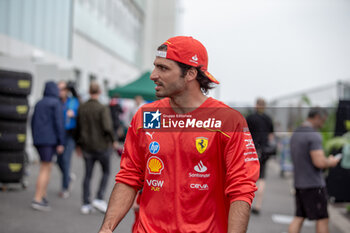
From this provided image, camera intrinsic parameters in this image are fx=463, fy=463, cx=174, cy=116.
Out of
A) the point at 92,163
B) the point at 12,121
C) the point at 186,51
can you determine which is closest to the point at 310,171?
the point at 92,163

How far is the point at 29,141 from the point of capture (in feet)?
40.4

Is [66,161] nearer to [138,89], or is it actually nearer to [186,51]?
[138,89]

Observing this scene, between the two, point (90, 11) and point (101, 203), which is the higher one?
point (90, 11)

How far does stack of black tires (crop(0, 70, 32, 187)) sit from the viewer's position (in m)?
7.68

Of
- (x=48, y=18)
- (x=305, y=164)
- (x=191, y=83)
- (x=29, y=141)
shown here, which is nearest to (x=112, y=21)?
Result: (x=48, y=18)

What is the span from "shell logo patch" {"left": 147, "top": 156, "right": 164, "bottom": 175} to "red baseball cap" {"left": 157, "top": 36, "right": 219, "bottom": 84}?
47 cm

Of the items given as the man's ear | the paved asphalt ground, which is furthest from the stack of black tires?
the man's ear

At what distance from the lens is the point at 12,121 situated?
25.8 ft

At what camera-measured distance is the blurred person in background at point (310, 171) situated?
17.5 feet

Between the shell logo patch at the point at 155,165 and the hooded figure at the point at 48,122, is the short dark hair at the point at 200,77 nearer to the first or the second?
the shell logo patch at the point at 155,165

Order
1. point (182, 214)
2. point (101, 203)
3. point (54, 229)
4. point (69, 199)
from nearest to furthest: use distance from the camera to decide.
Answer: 1. point (182, 214)
2. point (54, 229)
3. point (101, 203)
4. point (69, 199)

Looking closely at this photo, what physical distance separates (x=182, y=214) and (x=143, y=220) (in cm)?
21

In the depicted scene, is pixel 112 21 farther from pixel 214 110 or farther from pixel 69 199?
pixel 214 110

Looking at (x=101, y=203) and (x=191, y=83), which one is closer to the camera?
(x=191, y=83)
